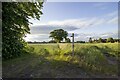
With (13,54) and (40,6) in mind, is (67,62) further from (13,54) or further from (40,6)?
(40,6)

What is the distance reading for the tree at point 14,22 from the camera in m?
11.5

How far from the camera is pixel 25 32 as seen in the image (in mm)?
14492

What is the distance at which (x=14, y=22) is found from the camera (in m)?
12.2

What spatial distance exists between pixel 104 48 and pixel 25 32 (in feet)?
17.8

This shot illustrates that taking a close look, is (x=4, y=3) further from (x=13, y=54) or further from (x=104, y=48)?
(x=104, y=48)

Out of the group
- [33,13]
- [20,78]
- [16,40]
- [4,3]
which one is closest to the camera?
[20,78]

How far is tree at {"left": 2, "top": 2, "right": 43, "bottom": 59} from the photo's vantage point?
11531 millimetres

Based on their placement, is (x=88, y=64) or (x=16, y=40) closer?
(x=88, y=64)

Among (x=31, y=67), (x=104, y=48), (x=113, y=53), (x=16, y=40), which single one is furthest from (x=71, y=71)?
(x=104, y=48)

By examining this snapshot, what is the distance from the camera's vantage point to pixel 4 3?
11.5 metres

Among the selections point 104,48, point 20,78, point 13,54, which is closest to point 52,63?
point 20,78

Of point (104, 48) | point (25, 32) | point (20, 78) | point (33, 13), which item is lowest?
point (20, 78)

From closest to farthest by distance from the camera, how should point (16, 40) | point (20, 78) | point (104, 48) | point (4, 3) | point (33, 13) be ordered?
point (20, 78) → point (4, 3) → point (16, 40) → point (33, 13) → point (104, 48)

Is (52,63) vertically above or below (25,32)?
below
